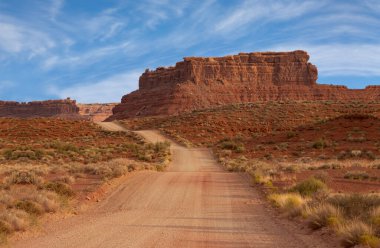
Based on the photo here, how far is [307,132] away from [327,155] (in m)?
13.0

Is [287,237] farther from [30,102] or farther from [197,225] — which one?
[30,102]

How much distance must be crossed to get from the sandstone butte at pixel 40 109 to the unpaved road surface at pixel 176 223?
6661 inches

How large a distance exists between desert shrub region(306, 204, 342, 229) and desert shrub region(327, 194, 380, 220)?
348mm

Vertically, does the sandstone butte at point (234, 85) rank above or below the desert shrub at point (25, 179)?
above

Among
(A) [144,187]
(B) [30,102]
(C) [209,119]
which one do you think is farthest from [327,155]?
(B) [30,102]

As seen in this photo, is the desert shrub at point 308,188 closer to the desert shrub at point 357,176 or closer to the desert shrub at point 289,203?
the desert shrub at point 289,203

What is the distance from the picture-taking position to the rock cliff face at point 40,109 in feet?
585

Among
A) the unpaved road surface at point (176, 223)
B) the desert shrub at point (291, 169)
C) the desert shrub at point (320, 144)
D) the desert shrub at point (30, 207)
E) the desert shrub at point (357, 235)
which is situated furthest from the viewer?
the desert shrub at point (320, 144)

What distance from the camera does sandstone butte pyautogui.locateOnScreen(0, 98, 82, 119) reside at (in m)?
178

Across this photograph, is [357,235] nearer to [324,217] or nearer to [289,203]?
[324,217]

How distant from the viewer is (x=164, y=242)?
8.01 m

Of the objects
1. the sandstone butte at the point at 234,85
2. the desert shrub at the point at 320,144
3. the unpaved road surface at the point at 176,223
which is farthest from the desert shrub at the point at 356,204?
the sandstone butte at the point at 234,85

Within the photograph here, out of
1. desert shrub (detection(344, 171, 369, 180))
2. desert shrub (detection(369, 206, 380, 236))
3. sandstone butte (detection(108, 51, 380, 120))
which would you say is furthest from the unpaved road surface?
sandstone butte (detection(108, 51, 380, 120))

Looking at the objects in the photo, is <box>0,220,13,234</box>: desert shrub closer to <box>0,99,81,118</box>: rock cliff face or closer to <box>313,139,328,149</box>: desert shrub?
<box>313,139,328,149</box>: desert shrub
